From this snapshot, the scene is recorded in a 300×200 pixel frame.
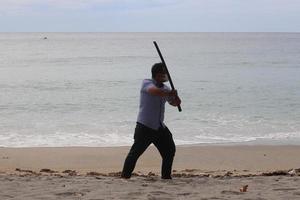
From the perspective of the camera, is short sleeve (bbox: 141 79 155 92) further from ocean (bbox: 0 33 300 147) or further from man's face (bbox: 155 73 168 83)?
ocean (bbox: 0 33 300 147)

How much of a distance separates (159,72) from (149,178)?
1377 mm

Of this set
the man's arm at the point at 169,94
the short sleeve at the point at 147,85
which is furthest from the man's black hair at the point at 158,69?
the man's arm at the point at 169,94

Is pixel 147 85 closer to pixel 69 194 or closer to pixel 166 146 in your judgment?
pixel 166 146

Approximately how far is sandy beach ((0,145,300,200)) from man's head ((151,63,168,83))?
47.5 inches

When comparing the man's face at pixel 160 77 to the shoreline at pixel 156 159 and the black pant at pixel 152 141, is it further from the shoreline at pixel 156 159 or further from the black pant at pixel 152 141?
the shoreline at pixel 156 159

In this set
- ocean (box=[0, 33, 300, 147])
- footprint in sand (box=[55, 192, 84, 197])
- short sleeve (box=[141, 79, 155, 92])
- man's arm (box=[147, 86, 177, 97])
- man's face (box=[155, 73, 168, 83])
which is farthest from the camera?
ocean (box=[0, 33, 300, 147])

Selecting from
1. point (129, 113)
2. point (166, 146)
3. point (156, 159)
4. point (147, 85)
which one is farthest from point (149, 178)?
point (129, 113)

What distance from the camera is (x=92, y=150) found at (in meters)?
11.8

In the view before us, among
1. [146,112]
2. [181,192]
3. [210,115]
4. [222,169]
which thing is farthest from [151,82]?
[210,115]

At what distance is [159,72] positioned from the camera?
21.2 feet

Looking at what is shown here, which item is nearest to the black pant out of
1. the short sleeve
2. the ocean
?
the short sleeve

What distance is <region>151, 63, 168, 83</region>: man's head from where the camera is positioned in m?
6.46

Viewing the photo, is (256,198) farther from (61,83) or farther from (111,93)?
(61,83)

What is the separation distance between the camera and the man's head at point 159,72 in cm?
646
